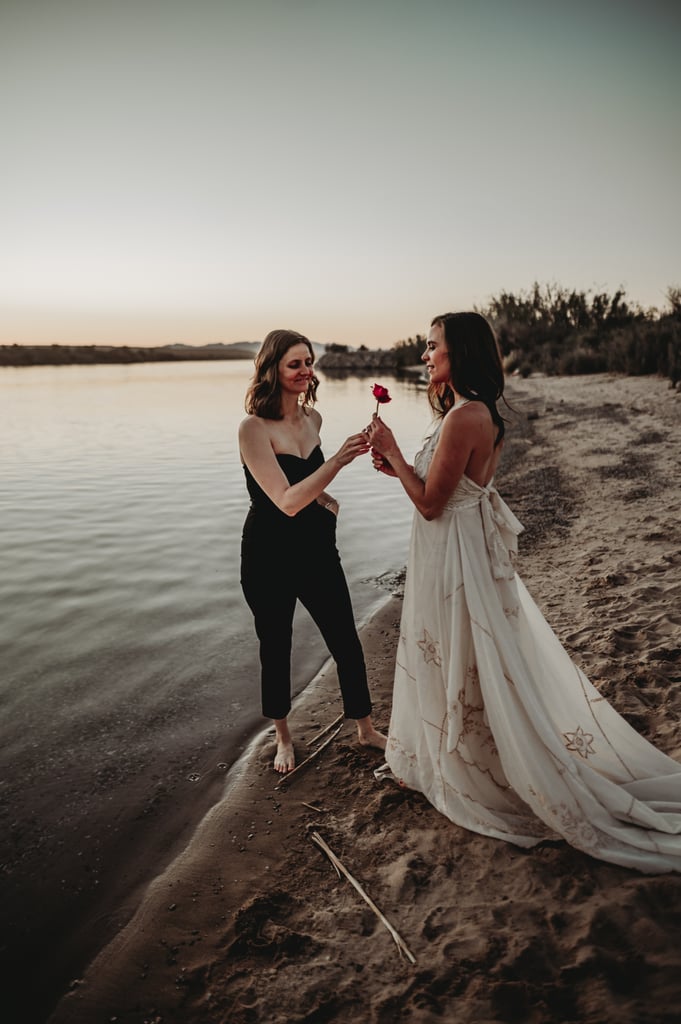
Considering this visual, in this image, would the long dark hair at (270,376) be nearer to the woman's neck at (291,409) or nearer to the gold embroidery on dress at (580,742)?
the woman's neck at (291,409)

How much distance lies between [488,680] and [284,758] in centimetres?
157

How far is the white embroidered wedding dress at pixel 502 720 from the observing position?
2.58 m

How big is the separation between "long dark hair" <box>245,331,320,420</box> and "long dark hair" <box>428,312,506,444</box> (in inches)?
35.2

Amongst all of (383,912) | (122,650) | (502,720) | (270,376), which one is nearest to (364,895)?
(383,912)

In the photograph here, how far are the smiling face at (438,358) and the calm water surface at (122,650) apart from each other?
265 cm

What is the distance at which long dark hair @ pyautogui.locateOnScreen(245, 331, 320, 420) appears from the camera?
10.8 ft

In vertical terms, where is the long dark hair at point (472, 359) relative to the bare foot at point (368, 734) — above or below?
above

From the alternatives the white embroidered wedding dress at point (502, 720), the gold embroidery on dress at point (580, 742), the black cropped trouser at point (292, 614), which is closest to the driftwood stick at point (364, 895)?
the white embroidered wedding dress at point (502, 720)

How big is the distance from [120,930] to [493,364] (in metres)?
2.96

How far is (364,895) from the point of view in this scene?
2.57m

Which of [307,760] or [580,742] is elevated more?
[580,742]

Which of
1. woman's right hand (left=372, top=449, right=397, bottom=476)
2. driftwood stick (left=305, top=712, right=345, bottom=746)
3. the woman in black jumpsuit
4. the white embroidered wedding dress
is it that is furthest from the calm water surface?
woman's right hand (left=372, top=449, right=397, bottom=476)

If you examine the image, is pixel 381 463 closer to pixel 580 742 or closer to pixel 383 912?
pixel 580 742

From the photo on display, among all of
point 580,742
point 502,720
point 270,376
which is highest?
point 270,376
